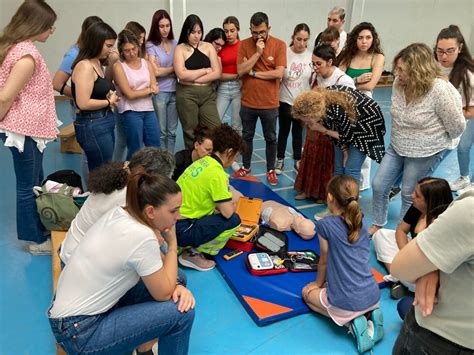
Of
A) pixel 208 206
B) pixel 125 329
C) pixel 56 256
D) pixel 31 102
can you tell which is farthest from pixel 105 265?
pixel 31 102

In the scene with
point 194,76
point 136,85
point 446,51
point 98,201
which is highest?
point 446,51

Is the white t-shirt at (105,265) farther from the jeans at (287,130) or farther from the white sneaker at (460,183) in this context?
the white sneaker at (460,183)

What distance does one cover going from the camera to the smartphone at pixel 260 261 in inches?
117

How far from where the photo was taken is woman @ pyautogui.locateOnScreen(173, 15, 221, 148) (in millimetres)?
4297

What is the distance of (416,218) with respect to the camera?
2.86 m

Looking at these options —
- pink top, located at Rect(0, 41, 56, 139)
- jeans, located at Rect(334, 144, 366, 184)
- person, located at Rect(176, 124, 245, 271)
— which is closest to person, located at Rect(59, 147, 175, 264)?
person, located at Rect(176, 124, 245, 271)

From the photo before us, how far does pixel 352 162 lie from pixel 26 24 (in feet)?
8.79

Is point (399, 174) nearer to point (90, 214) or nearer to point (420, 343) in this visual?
point (420, 343)

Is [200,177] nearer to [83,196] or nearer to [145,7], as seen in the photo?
[83,196]

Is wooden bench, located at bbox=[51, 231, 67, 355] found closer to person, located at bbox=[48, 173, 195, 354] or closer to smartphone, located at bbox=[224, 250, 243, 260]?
person, located at bbox=[48, 173, 195, 354]

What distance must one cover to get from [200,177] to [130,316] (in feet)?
4.15

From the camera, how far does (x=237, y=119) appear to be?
478 centimetres

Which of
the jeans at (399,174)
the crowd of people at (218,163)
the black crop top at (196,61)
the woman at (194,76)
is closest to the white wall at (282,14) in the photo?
the crowd of people at (218,163)

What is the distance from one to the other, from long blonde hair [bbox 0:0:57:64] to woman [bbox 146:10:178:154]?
5.44 feet
